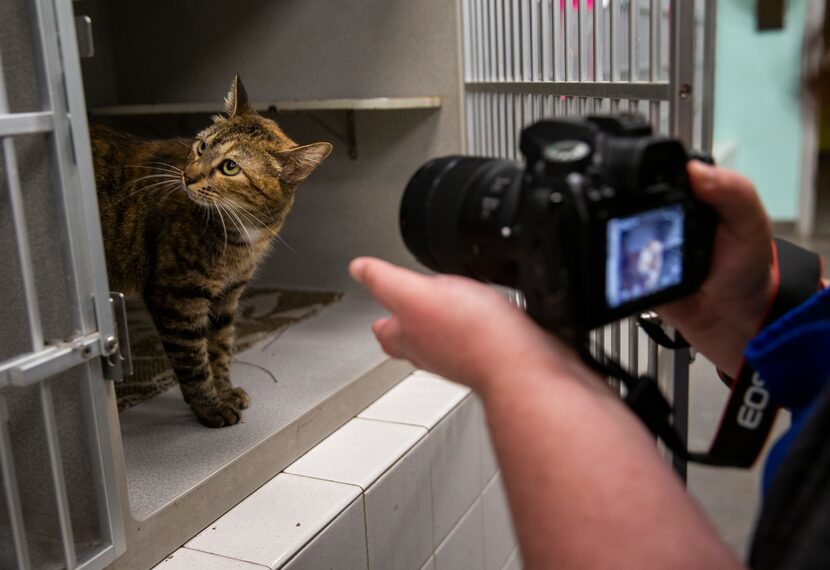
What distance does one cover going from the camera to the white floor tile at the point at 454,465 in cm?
120

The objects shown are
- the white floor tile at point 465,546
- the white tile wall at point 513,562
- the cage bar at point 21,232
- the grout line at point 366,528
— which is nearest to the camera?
the cage bar at point 21,232

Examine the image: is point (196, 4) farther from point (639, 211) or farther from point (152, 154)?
point (639, 211)

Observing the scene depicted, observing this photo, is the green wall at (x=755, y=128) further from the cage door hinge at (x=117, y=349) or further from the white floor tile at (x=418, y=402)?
the cage door hinge at (x=117, y=349)

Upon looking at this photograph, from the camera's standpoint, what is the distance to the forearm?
399 mm

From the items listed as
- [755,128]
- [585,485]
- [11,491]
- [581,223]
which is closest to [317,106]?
[11,491]

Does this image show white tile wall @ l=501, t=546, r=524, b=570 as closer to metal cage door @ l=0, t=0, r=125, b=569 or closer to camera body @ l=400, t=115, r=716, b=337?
metal cage door @ l=0, t=0, r=125, b=569

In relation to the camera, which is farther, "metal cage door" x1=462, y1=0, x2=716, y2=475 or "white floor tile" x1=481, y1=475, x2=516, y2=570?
"white floor tile" x1=481, y1=475, x2=516, y2=570

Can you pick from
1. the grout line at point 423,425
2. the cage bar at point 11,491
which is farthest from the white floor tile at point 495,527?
the cage bar at point 11,491

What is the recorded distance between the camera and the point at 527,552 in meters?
0.44

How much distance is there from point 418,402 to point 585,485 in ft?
2.82

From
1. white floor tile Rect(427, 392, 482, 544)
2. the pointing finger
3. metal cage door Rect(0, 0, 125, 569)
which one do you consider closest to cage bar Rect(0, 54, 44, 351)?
metal cage door Rect(0, 0, 125, 569)

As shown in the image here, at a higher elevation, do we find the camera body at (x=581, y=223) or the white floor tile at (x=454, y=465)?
the camera body at (x=581, y=223)

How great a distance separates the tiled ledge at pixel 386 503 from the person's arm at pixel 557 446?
45 cm

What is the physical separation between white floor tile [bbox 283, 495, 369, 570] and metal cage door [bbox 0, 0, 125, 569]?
0.21 meters
